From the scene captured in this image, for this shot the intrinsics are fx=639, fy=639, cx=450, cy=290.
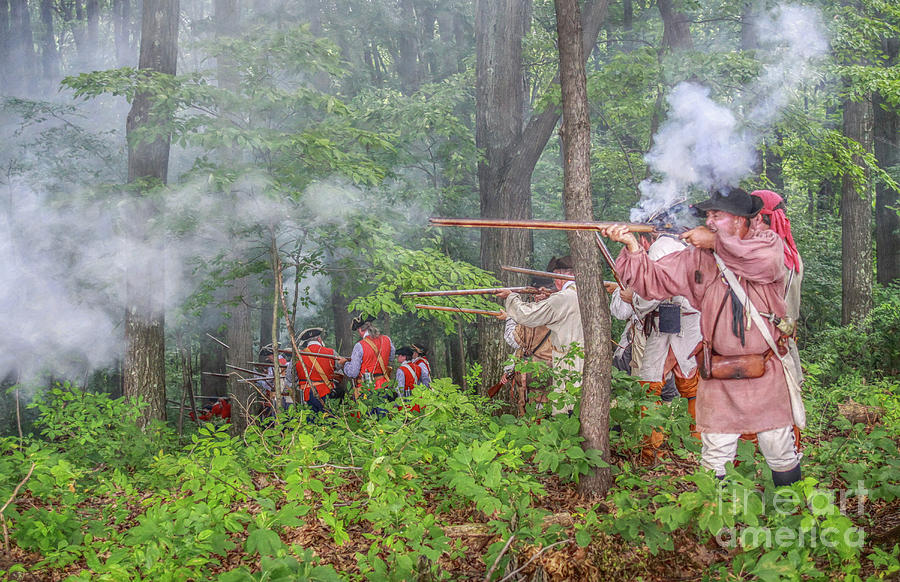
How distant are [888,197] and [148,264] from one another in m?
13.5

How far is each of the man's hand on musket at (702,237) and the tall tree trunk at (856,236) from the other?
30.5 feet

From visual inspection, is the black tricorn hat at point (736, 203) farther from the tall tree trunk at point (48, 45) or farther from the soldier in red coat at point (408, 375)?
the tall tree trunk at point (48, 45)

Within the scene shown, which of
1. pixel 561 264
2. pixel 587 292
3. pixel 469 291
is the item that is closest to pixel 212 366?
pixel 469 291

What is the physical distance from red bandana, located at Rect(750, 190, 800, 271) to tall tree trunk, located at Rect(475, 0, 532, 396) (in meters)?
5.50

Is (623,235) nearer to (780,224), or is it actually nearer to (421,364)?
(780,224)

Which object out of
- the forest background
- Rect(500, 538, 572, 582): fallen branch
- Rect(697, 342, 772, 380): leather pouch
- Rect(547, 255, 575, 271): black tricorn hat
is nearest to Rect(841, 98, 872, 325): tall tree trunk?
the forest background

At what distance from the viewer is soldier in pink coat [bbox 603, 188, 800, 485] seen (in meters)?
3.88

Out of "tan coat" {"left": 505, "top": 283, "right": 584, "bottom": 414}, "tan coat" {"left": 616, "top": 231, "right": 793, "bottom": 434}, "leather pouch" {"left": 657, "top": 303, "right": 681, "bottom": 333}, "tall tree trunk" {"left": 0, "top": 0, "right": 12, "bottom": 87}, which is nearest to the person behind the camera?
"tan coat" {"left": 616, "top": 231, "right": 793, "bottom": 434}

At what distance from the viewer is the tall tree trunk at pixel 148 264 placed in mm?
8391

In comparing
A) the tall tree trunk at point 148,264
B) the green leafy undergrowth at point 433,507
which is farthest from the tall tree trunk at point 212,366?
the green leafy undergrowth at point 433,507

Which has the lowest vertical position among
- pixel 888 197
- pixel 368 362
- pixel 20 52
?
pixel 368 362

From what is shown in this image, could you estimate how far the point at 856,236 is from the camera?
11.8m

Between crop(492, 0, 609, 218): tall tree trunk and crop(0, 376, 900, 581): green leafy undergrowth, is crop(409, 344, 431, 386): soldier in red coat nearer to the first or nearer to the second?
crop(492, 0, 609, 218): tall tree trunk

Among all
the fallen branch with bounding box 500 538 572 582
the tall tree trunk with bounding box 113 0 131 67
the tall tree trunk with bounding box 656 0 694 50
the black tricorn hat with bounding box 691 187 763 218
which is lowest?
the fallen branch with bounding box 500 538 572 582
